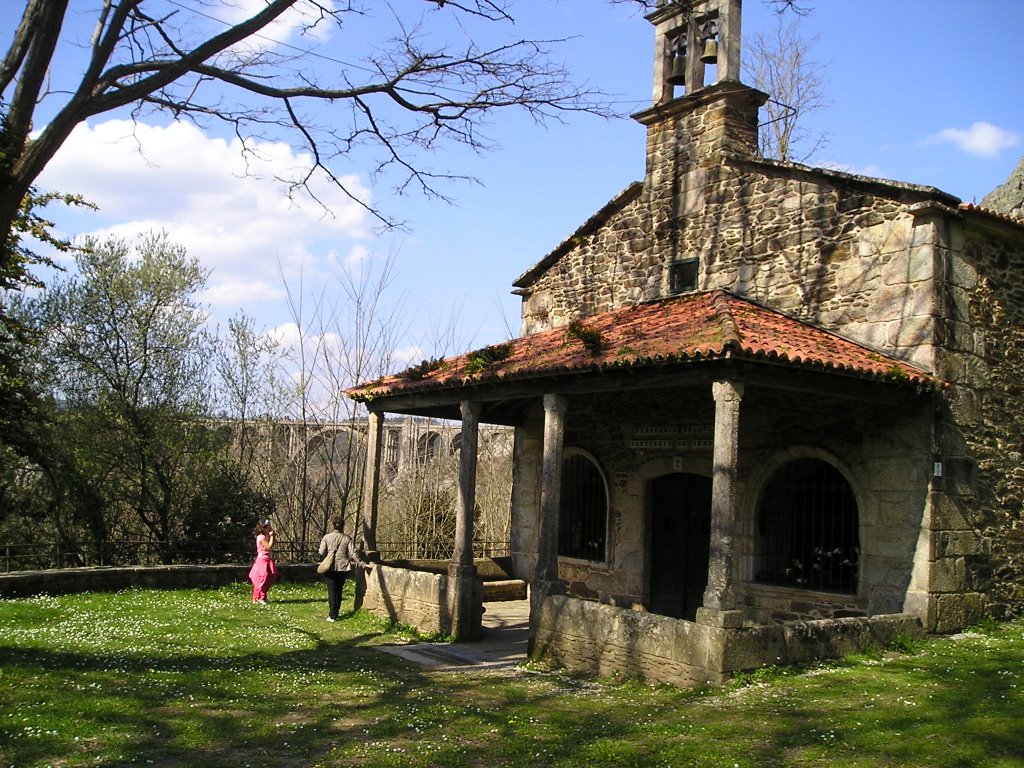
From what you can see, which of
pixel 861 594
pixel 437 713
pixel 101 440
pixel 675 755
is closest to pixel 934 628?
pixel 861 594

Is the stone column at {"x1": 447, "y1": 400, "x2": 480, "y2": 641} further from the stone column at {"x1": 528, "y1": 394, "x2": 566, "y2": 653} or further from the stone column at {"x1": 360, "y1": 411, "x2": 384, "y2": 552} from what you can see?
the stone column at {"x1": 360, "y1": 411, "x2": 384, "y2": 552}

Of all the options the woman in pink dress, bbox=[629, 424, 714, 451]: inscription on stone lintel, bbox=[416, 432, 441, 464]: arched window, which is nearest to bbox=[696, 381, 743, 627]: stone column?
bbox=[629, 424, 714, 451]: inscription on stone lintel

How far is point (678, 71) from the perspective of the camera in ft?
40.5

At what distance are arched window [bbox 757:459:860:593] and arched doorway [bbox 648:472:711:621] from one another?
3.65 feet

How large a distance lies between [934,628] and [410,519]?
12.0m

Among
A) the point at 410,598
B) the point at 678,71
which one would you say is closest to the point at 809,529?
the point at 410,598

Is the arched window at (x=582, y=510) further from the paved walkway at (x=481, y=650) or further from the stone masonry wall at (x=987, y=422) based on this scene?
the stone masonry wall at (x=987, y=422)

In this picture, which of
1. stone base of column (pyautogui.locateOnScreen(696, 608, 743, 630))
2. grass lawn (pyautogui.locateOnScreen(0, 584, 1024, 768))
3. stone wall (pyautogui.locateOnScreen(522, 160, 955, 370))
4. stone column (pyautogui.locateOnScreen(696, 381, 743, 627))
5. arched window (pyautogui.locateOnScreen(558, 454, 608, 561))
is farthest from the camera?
arched window (pyautogui.locateOnScreen(558, 454, 608, 561))

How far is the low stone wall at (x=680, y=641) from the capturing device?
7.37 metres

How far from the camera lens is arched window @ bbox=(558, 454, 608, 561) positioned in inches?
511

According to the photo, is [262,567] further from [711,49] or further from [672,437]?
[711,49]

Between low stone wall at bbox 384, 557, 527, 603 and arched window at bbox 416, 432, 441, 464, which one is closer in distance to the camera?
low stone wall at bbox 384, 557, 527, 603

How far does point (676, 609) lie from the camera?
1177 centimetres

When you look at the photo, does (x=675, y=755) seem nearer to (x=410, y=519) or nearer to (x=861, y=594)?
(x=861, y=594)
